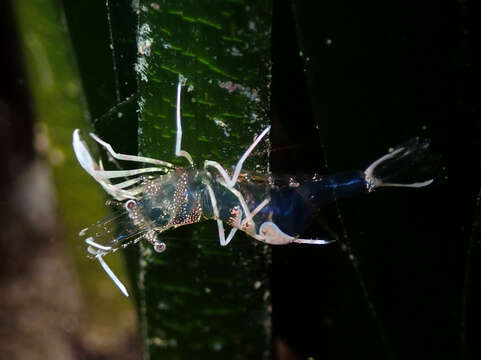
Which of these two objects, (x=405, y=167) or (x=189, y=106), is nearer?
(x=189, y=106)

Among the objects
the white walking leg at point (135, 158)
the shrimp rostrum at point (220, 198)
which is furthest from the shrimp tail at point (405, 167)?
the white walking leg at point (135, 158)

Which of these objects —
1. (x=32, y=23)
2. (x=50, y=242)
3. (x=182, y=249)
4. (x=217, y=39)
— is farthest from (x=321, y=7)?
(x=50, y=242)

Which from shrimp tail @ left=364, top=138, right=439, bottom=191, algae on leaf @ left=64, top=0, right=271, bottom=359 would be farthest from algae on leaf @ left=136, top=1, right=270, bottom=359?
shrimp tail @ left=364, top=138, right=439, bottom=191

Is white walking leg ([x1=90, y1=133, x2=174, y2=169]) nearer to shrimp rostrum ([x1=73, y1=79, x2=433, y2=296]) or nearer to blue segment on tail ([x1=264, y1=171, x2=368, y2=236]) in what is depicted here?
shrimp rostrum ([x1=73, y1=79, x2=433, y2=296])

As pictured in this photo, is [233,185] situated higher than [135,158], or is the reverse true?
[135,158]

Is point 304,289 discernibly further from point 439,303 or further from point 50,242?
point 50,242

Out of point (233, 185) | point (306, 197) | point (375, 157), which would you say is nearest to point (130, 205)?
point (233, 185)

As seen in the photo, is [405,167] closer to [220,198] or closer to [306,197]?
[306,197]

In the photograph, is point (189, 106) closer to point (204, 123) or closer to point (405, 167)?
point (204, 123)
